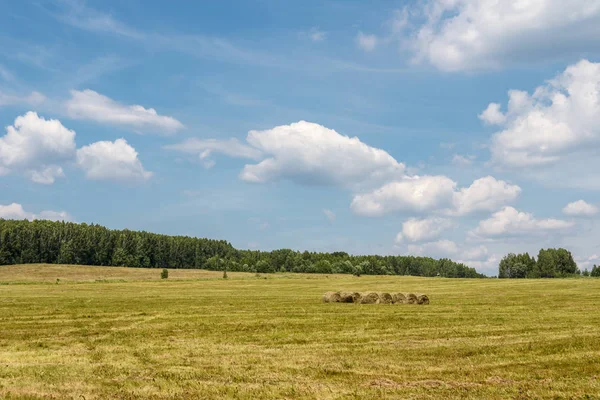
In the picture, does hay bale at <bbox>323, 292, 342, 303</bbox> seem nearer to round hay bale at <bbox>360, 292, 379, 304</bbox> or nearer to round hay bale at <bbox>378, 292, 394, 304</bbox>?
round hay bale at <bbox>360, 292, 379, 304</bbox>

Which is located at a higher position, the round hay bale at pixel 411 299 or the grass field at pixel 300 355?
the round hay bale at pixel 411 299

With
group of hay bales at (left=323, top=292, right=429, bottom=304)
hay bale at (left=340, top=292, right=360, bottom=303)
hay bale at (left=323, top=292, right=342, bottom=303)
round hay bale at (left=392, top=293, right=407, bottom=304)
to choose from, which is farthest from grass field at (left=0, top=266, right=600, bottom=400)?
hay bale at (left=323, top=292, right=342, bottom=303)

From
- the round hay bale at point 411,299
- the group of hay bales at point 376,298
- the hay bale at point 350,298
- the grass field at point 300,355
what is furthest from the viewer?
the hay bale at point 350,298

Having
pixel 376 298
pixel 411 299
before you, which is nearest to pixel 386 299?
pixel 376 298

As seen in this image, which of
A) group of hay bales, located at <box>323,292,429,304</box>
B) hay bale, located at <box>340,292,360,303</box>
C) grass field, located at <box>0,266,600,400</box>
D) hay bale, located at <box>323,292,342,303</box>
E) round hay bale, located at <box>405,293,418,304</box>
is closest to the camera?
grass field, located at <box>0,266,600,400</box>

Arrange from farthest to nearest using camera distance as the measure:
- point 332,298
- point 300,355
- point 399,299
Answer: point 332,298 < point 399,299 < point 300,355

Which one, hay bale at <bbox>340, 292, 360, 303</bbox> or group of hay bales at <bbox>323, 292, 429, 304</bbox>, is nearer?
group of hay bales at <bbox>323, 292, 429, 304</bbox>

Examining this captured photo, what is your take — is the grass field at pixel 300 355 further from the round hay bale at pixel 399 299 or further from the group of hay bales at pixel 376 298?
the round hay bale at pixel 399 299

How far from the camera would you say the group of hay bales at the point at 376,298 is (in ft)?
146

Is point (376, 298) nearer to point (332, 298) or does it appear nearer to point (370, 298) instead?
point (370, 298)

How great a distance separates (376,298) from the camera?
45344mm

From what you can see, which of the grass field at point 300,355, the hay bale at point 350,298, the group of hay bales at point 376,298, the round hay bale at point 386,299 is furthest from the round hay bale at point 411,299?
the grass field at point 300,355

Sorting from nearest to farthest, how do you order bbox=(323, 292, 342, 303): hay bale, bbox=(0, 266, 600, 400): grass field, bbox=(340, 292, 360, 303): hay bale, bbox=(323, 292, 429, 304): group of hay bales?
bbox=(0, 266, 600, 400): grass field → bbox=(323, 292, 429, 304): group of hay bales → bbox=(340, 292, 360, 303): hay bale → bbox=(323, 292, 342, 303): hay bale

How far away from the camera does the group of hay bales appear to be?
44397 millimetres
